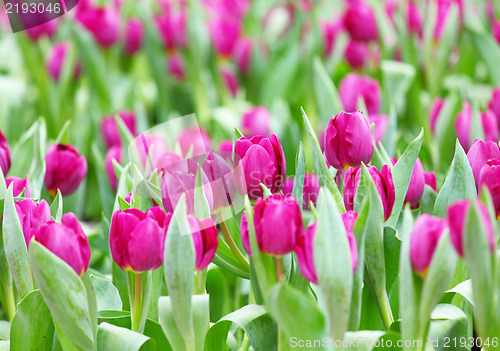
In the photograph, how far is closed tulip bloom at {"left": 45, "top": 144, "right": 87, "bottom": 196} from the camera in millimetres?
945

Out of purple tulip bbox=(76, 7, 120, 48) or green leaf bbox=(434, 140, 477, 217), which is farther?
purple tulip bbox=(76, 7, 120, 48)

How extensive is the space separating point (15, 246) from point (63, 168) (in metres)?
0.25

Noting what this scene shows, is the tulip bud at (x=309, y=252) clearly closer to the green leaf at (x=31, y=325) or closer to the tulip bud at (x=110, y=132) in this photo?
the green leaf at (x=31, y=325)

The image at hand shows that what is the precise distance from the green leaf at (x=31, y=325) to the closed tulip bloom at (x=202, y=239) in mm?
169

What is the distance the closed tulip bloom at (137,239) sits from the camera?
65 centimetres

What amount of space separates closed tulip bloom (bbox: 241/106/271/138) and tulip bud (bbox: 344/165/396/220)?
66 centimetres

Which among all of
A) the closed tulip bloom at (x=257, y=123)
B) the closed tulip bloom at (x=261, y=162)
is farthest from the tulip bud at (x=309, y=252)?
the closed tulip bloom at (x=257, y=123)

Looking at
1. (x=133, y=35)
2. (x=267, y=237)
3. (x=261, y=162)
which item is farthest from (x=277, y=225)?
(x=133, y=35)

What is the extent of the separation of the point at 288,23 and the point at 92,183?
3.31 feet

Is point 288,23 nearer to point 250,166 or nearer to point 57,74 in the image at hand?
point 57,74

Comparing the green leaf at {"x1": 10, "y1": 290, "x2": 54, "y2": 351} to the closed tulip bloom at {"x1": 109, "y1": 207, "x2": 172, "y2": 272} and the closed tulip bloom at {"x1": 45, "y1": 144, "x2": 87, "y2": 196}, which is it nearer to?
the closed tulip bloom at {"x1": 109, "y1": 207, "x2": 172, "y2": 272}

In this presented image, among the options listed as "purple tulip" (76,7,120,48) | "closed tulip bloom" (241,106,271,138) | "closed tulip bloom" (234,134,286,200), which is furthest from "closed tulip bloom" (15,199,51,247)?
"purple tulip" (76,7,120,48)

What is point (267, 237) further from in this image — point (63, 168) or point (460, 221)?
point (63, 168)

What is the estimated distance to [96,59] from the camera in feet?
5.70
